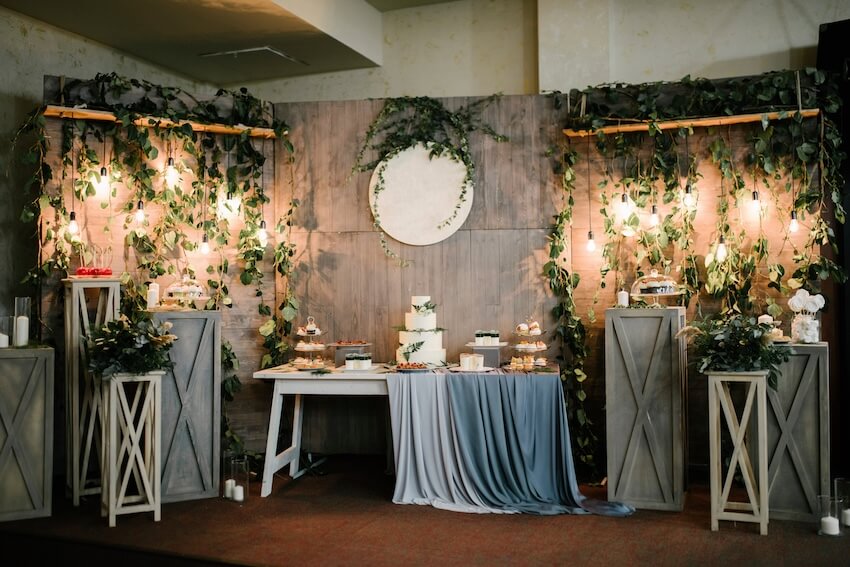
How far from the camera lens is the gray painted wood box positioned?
487cm

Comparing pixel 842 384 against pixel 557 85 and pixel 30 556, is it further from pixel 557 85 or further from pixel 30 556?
pixel 30 556

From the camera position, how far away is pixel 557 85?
676cm

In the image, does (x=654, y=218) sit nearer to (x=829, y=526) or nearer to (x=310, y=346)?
(x=829, y=526)

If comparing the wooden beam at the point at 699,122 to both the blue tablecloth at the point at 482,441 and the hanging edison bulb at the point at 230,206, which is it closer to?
the blue tablecloth at the point at 482,441

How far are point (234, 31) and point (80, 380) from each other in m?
3.36

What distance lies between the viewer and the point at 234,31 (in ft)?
21.9

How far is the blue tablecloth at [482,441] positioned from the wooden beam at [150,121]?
2.38m

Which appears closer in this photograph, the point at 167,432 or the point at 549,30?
the point at 167,432

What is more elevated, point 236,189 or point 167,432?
point 236,189

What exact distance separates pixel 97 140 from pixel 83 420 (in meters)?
2.11

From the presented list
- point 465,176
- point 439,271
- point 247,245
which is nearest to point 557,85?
point 465,176

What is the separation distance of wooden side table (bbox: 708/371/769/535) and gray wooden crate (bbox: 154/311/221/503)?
3329 millimetres

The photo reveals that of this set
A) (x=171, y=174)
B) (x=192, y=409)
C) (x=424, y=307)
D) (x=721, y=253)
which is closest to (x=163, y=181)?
(x=171, y=174)

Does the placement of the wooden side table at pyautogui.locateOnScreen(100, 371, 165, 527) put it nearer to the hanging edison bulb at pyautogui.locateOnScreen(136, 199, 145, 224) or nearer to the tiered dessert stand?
the tiered dessert stand
